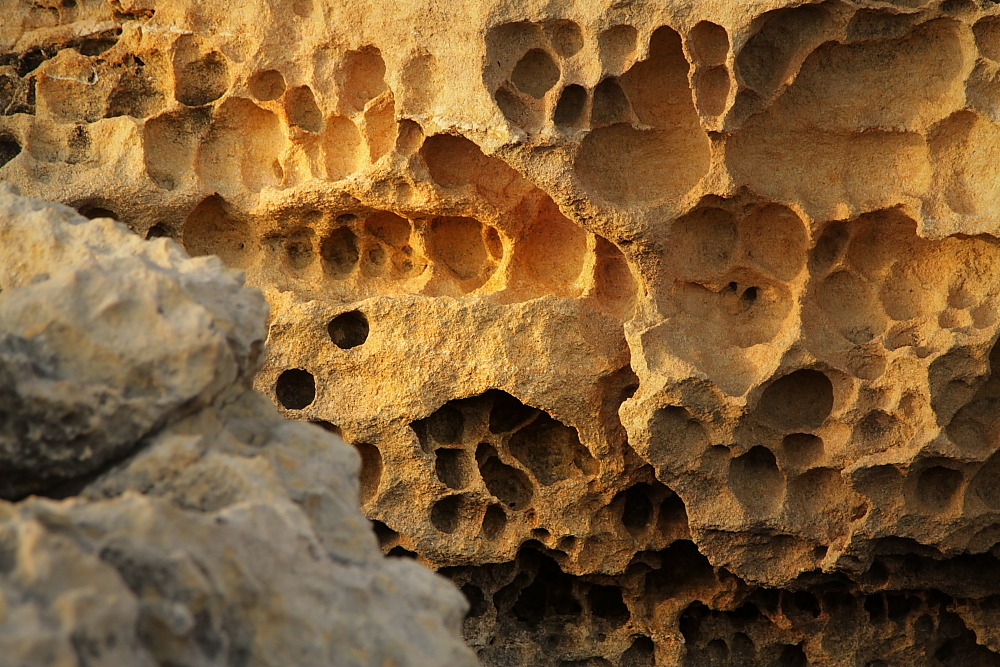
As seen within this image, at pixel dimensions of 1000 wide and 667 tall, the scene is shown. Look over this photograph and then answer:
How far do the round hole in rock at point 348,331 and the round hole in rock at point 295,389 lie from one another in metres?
0.14

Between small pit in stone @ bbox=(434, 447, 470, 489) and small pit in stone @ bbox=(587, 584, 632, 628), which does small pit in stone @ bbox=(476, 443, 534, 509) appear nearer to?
small pit in stone @ bbox=(434, 447, 470, 489)

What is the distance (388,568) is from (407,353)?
1.68m

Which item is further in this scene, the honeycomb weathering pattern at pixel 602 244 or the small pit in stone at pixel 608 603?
the small pit in stone at pixel 608 603

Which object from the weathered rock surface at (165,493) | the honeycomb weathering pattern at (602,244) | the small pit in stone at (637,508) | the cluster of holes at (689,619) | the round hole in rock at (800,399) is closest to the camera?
the weathered rock surface at (165,493)

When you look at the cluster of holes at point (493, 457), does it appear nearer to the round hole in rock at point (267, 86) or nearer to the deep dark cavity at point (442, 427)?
the deep dark cavity at point (442, 427)

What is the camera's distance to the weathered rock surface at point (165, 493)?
1334 mm

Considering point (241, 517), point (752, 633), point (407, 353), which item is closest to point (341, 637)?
point (241, 517)

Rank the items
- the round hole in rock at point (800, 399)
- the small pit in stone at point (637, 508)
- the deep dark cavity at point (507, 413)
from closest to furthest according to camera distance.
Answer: the round hole in rock at point (800, 399)
the deep dark cavity at point (507, 413)
the small pit in stone at point (637, 508)

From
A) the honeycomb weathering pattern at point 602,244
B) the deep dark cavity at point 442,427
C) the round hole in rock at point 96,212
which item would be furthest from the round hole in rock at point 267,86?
the deep dark cavity at point 442,427

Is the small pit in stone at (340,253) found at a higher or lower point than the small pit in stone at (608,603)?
higher

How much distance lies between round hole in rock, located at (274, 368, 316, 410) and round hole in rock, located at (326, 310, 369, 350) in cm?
14

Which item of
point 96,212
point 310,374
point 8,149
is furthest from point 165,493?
point 8,149

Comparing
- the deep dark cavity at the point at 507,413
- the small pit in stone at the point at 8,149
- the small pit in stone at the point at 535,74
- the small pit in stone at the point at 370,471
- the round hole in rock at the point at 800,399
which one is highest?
the small pit in stone at the point at 535,74

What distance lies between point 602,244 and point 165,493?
2029 mm
